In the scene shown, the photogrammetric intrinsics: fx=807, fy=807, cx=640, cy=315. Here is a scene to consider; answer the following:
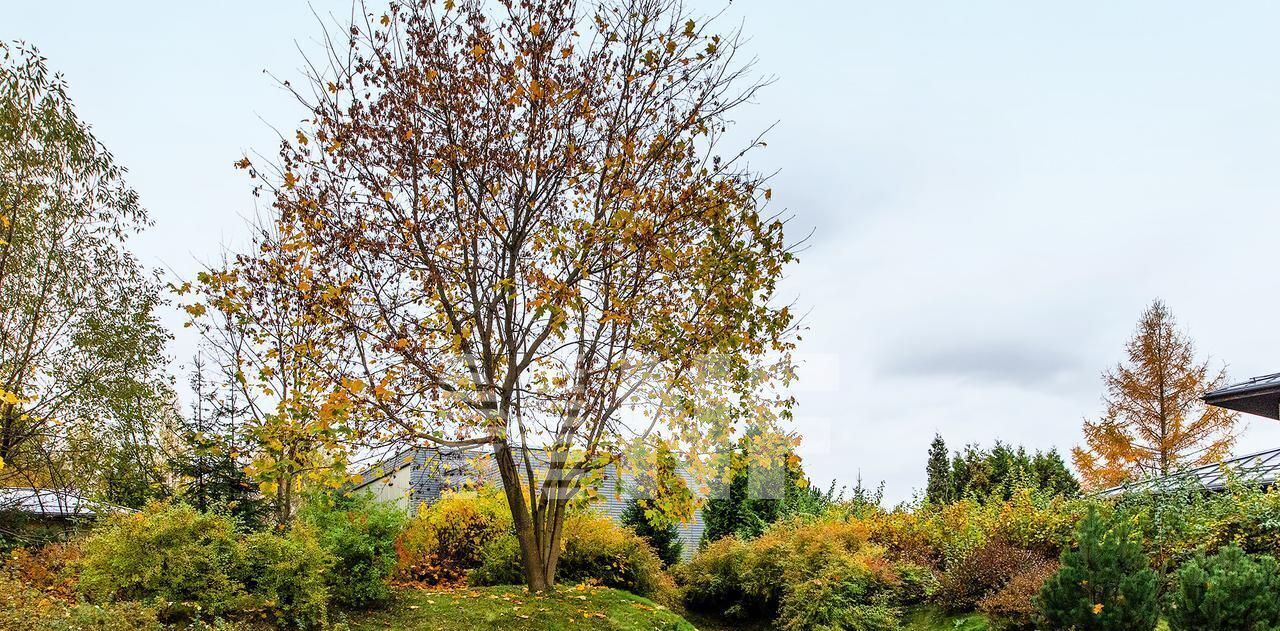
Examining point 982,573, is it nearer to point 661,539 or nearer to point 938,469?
point 661,539

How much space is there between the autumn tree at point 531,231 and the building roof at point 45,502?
6389mm

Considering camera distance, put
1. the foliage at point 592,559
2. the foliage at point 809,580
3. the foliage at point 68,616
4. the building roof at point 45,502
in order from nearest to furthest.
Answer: the foliage at point 68,616 → the foliage at point 809,580 → the foliage at point 592,559 → the building roof at point 45,502

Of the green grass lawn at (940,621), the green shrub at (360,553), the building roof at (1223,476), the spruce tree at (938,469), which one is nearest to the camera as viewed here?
the green shrub at (360,553)

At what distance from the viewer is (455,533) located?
11562 mm

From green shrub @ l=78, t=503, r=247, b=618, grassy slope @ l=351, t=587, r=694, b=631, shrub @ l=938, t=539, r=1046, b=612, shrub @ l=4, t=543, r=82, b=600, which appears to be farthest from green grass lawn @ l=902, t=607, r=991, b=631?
shrub @ l=4, t=543, r=82, b=600

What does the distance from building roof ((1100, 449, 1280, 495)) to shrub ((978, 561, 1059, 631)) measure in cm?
231

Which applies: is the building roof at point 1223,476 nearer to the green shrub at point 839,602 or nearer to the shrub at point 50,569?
the green shrub at point 839,602

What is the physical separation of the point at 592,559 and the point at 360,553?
12.4ft

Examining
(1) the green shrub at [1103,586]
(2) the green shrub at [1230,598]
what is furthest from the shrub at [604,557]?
(2) the green shrub at [1230,598]

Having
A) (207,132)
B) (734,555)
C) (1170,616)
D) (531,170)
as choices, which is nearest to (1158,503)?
(1170,616)

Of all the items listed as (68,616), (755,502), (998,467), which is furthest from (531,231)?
(998,467)

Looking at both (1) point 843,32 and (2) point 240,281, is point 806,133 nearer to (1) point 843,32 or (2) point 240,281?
(1) point 843,32

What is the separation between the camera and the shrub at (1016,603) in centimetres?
842

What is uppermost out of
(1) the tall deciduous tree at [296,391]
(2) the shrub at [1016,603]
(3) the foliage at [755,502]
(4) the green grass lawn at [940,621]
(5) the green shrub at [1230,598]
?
(1) the tall deciduous tree at [296,391]
